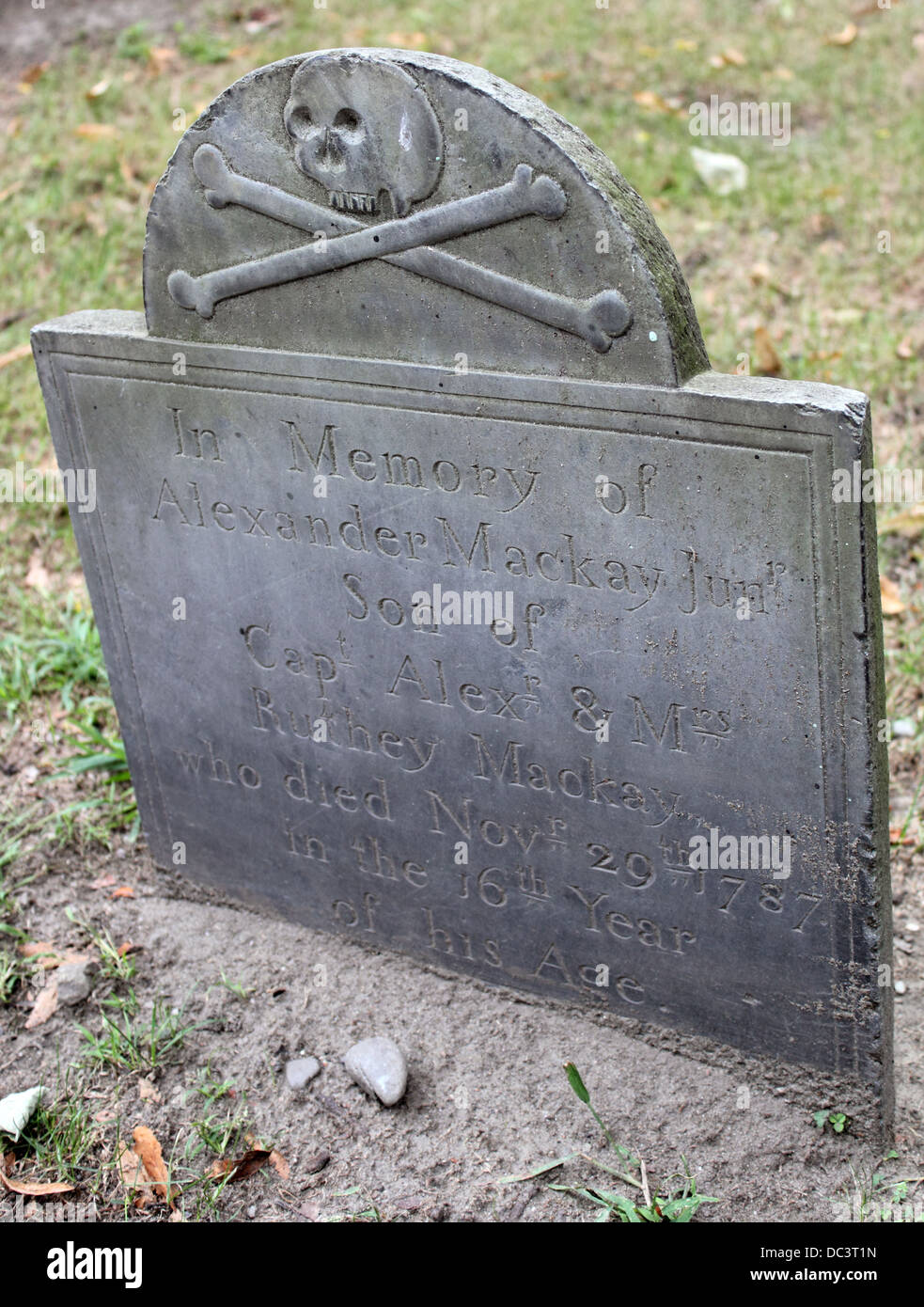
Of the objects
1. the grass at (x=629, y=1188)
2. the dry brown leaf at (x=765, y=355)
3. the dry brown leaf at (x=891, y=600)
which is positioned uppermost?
the dry brown leaf at (x=765, y=355)

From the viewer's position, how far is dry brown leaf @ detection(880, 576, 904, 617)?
3684 mm

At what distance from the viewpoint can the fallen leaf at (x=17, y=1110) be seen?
245 centimetres

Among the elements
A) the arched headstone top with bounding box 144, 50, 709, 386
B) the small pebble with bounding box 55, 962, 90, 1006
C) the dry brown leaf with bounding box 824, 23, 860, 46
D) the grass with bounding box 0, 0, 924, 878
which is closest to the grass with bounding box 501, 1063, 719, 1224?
the small pebble with bounding box 55, 962, 90, 1006

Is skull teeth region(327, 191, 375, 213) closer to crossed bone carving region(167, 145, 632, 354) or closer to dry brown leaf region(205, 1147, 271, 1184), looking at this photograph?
crossed bone carving region(167, 145, 632, 354)

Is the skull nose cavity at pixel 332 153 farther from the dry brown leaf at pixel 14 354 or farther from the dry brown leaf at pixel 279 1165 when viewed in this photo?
the dry brown leaf at pixel 14 354

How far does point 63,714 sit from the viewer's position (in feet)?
12.0

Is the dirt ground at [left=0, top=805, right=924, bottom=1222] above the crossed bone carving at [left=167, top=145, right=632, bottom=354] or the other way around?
the other way around
